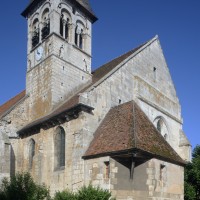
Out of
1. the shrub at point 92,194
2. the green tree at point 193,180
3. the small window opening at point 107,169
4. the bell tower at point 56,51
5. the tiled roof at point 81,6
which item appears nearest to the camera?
the shrub at point 92,194

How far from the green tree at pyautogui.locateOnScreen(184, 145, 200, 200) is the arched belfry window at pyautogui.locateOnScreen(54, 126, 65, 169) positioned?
8.13 m

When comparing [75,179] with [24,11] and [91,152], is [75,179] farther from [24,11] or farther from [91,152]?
[24,11]

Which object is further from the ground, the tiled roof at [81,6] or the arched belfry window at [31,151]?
the tiled roof at [81,6]

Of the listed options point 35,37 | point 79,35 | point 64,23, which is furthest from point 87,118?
point 35,37

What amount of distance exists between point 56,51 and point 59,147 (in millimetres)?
7259

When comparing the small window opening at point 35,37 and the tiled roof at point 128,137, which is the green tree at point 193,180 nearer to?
the tiled roof at point 128,137

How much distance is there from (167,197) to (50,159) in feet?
24.8

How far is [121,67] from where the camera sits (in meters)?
23.0

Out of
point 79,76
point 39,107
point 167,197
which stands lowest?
point 167,197

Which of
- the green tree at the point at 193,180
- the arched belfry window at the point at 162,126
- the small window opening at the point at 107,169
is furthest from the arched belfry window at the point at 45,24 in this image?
the green tree at the point at 193,180

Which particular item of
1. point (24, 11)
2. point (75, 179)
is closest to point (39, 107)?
point (75, 179)

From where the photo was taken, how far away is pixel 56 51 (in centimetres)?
2484

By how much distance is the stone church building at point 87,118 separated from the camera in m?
17.6

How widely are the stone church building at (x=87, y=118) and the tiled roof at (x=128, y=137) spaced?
67 mm
